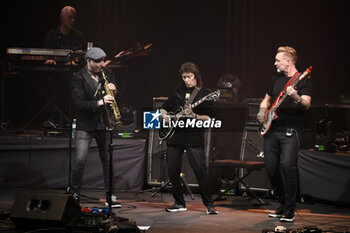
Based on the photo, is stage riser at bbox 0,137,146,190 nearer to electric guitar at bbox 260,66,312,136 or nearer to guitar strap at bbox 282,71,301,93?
electric guitar at bbox 260,66,312,136

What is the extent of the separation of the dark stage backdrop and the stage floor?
3.18m

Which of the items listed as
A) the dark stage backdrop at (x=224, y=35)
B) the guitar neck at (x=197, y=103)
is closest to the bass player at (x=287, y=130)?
the guitar neck at (x=197, y=103)

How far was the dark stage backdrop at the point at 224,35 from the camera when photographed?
34.1ft

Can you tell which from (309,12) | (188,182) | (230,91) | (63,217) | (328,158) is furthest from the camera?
(309,12)

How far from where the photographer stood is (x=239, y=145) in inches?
328

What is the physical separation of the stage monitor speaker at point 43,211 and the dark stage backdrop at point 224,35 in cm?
539

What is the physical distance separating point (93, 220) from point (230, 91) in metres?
4.64

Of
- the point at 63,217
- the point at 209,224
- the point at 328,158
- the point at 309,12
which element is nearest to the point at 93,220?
the point at 63,217

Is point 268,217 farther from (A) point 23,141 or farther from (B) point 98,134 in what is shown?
(A) point 23,141

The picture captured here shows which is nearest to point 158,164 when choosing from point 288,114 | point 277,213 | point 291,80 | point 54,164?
point 54,164

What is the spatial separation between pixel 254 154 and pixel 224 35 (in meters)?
3.48

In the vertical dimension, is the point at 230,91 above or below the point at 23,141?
above

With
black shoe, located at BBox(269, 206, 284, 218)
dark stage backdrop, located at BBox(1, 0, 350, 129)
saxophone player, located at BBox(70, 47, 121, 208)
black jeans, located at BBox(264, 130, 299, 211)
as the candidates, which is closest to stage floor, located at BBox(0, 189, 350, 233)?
black shoe, located at BBox(269, 206, 284, 218)

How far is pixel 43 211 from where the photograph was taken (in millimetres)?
4930
